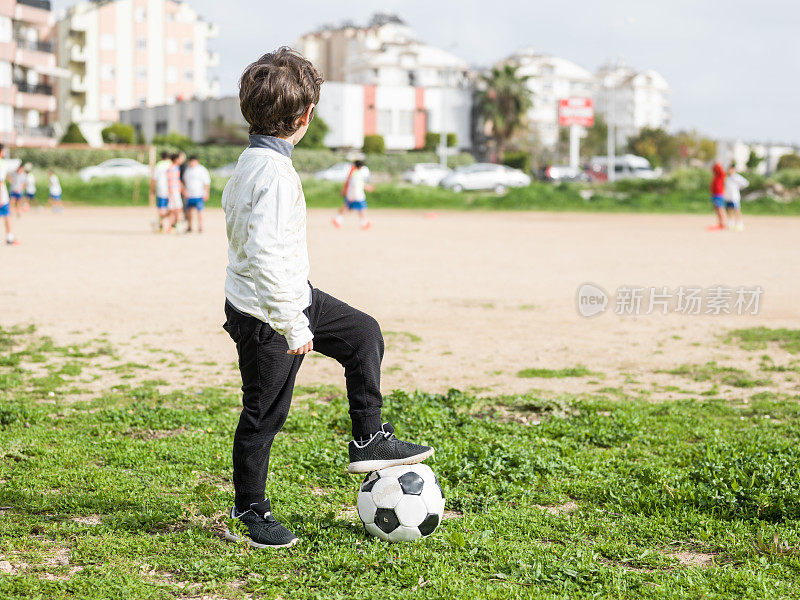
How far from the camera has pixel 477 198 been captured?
3684 centimetres

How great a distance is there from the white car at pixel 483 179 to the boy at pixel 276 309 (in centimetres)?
3965

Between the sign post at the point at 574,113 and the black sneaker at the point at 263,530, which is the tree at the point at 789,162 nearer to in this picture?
the sign post at the point at 574,113

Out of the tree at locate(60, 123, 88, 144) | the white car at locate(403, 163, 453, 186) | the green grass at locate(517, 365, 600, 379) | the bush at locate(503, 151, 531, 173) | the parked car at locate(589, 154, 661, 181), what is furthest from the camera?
the bush at locate(503, 151, 531, 173)

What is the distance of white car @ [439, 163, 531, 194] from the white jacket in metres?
39.9

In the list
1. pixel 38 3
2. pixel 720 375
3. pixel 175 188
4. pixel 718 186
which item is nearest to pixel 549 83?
pixel 38 3

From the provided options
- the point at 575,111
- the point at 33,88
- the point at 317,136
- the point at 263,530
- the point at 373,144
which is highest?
the point at 33,88

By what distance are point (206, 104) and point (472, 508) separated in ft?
219

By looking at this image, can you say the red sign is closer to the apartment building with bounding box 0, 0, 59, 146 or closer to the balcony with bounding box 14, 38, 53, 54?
the apartment building with bounding box 0, 0, 59, 146

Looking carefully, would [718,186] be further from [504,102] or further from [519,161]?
[504,102]

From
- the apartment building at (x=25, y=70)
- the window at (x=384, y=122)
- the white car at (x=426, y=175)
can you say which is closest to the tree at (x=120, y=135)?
the apartment building at (x=25, y=70)

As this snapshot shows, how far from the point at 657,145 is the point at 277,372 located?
273 feet

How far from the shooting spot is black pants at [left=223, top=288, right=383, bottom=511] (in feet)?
11.3

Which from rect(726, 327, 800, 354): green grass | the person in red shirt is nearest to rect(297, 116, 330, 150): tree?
the person in red shirt

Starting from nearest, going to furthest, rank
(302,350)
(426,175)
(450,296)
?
1. (302,350)
2. (450,296)
3. (426,175)
